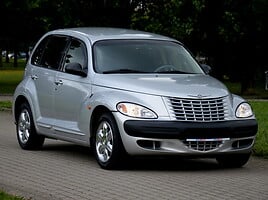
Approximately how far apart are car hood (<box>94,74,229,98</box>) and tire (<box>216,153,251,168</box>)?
861mm

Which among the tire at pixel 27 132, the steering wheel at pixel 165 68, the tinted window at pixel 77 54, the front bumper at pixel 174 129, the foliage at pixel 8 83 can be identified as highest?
the tinted window at pixel 77 54

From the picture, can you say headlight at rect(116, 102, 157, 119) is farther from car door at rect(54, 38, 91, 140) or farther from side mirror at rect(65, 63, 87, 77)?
side mirror at rect(65, 63, 87, 77)

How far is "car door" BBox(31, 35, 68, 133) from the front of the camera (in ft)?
41.2

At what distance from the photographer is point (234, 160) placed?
11414mm

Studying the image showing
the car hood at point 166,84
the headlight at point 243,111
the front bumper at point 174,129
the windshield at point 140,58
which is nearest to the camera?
the front bumper at point 174,129

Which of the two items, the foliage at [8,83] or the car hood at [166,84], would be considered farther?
the foliage at [8,83]

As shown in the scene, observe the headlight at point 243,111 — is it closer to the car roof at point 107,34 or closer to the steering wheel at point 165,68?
the steering wheel at point 165,68

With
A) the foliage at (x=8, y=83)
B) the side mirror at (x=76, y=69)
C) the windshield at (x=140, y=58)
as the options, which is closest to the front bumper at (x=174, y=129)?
the windshield at (x=140, y=58)

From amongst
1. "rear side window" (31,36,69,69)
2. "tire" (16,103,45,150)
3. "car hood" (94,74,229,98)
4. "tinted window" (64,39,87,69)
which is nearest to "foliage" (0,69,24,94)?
"rear side window" (31,36,69,69)

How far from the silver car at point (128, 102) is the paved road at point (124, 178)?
29 cm

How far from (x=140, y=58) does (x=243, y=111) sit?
1727 millimetres

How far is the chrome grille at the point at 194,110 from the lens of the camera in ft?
34.6

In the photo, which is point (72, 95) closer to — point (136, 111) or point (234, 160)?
point (136, 111)

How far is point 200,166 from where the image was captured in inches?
455
